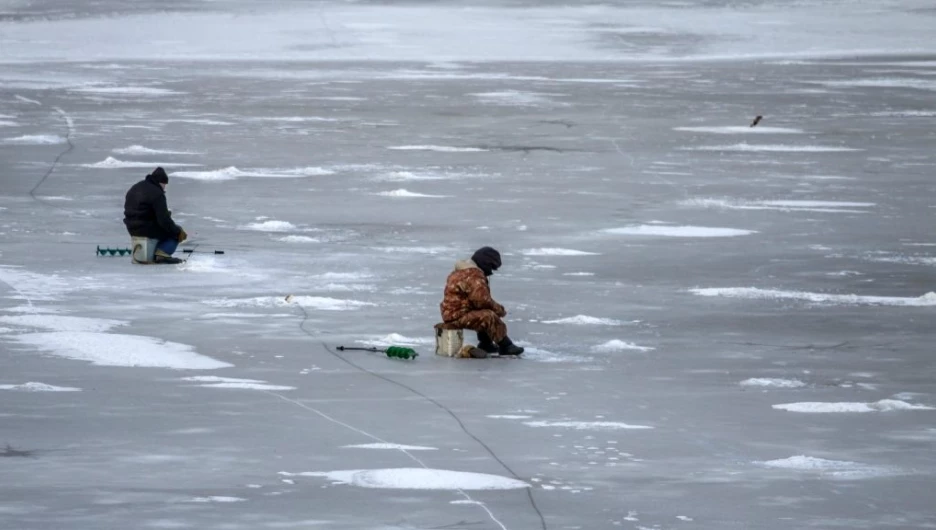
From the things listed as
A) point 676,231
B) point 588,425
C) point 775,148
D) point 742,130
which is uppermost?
point 742,130

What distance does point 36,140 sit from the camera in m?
31.0

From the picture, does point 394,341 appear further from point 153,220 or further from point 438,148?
point 438,148

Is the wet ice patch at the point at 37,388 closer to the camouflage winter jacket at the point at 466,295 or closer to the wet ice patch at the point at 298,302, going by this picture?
the camouflage winter jacket at the point at 466,295

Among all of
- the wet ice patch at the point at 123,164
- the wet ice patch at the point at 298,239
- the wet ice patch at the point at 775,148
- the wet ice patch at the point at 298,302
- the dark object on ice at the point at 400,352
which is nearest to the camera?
the dark object on ice at the point at 400,352

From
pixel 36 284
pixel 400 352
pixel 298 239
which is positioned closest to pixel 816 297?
pixel 400 352

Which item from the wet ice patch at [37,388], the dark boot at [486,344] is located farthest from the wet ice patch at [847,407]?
the wet ice patch at [37,388]

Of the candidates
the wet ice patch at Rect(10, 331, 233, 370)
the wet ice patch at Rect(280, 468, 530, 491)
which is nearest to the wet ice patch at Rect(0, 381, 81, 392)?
the wet ice patch at Rect(10, 331, 233, 370)

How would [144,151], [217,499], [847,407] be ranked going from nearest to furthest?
[217,499]
[847,407]
[144,151]

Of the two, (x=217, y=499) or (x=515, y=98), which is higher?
(x=515, y=98)

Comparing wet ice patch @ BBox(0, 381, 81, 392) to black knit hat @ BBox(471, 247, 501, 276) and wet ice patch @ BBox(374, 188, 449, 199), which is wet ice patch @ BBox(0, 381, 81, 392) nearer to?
black knit hat @ BBox(471, 247, 501, 276)

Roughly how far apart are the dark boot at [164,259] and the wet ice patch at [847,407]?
7838 millimetres

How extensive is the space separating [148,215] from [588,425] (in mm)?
8128

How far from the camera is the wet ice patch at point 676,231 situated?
21000mm

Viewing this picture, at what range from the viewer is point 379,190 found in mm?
25078
